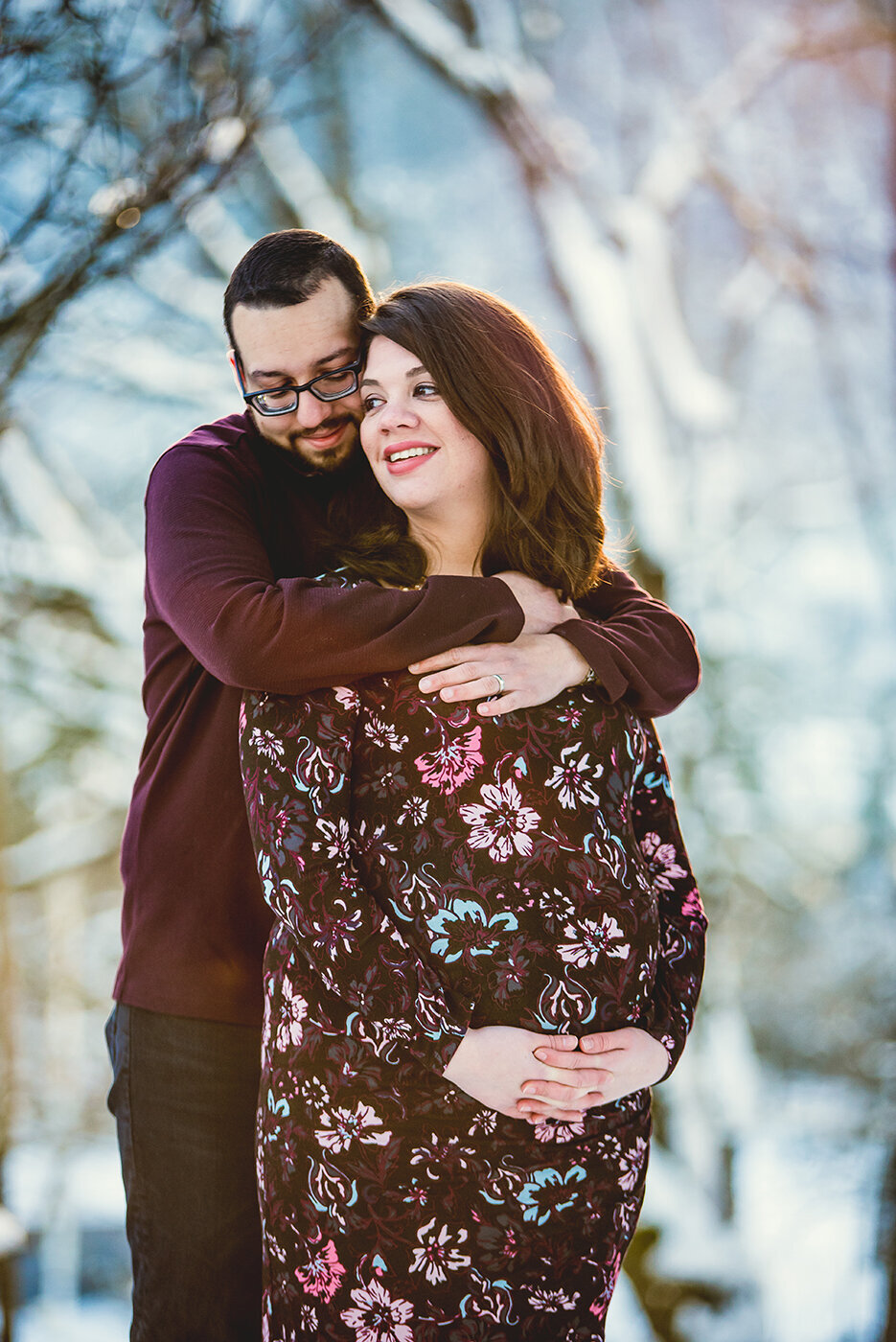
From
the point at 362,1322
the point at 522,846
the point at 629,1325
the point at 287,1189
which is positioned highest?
the point at 522,846

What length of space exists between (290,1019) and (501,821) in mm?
353

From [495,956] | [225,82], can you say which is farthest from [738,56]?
[495,956]

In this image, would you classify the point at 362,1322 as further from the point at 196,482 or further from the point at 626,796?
the point at 196,482

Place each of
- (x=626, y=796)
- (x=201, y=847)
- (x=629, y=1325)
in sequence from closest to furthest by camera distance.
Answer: (x=626, y=796), (x=201, y=847), (x=629, y=1325)

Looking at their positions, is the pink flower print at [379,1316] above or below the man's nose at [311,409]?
below

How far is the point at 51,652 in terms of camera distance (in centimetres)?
394

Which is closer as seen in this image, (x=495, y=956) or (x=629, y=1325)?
(x=495, y=956)

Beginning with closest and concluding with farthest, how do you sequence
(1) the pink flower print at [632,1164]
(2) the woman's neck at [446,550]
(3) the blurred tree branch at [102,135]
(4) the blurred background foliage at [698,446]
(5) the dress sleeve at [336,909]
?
1. (5) the dress sleeve at [336,909]
2. (1) the pink flower print at [632,1164]
3. (2) the woman's neck at [446,550]
4. (3) the blurred tree branch at [102,135]
5. (4) the blurred background foliage at [698,446]

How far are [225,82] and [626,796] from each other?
2027mm

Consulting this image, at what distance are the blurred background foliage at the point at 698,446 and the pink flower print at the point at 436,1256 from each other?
2913 millimetres

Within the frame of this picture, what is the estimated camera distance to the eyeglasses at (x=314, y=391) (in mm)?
1483

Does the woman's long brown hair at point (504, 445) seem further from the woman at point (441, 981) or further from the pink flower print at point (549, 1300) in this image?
the pink flower print at point (549, 1300)

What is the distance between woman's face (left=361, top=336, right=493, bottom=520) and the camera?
52.7 inches

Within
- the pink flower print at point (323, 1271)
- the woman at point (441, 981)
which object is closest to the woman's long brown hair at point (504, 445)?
the woman at point (441, 981)
